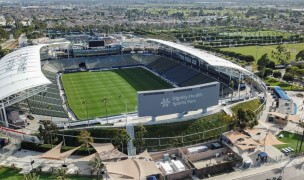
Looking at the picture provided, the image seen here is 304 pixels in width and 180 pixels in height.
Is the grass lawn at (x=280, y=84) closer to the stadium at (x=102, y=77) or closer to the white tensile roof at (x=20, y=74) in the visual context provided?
the stadium at (x=102, y=77)

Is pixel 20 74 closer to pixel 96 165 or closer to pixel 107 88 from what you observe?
pixel 107 88

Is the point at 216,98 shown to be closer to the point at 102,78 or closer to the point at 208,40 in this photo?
the point at 102,78

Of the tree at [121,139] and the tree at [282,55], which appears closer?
Result: the tree at [121,139]

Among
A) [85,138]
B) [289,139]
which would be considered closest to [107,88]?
[85,138]

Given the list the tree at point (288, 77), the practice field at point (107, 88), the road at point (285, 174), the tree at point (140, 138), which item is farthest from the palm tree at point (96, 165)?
the tree at point (288, 77)

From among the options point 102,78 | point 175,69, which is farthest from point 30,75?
point 175,69

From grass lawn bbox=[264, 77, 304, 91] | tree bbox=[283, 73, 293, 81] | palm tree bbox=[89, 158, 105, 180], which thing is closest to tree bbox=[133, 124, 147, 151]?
palm tree bbox=[89, 158, 105, 180]
